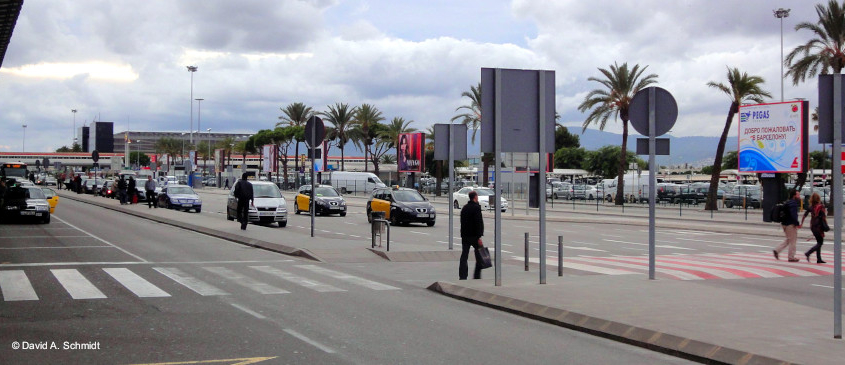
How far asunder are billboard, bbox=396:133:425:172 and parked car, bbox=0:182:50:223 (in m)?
42.2

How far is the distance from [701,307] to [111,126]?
161 meters

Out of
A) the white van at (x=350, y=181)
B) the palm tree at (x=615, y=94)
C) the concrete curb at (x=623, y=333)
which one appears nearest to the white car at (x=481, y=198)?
the palm tree at (x=615, y=94)

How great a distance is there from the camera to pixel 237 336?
28.6 feet

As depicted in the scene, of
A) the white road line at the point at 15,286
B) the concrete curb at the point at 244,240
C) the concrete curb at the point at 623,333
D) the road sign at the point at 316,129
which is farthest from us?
the road sign at the point at 316,129

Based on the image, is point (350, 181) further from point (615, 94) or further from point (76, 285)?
point (76, 285)

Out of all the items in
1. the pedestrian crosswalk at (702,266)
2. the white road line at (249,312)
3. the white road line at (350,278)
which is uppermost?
the white road line at (249,312)

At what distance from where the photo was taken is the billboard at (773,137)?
3891cm

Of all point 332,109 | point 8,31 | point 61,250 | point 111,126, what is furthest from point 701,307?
point 111,126

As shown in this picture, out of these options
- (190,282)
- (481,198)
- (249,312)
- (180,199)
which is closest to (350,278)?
(190,282)

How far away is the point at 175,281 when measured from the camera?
13383mm

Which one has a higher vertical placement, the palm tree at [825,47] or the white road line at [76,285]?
the palm tree at [825,47]

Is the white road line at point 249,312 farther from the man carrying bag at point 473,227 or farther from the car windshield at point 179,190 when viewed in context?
the car windshield at point 179,190

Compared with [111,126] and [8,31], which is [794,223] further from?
[111,126]

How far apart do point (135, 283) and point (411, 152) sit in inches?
2301
